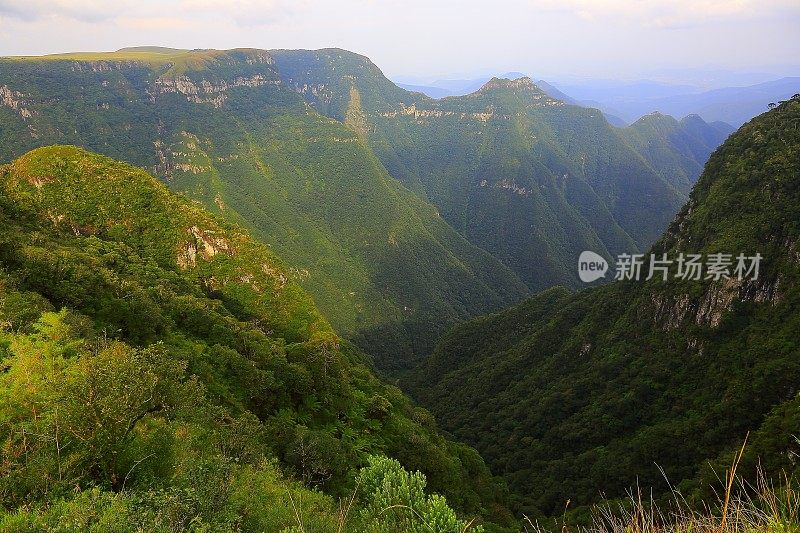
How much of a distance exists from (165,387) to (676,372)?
8428cm

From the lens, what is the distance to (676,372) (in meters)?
80.1

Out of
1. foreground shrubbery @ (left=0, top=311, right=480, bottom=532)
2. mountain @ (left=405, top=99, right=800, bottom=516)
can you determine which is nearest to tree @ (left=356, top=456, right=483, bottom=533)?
foreground shrubbery @ (left=0, top=311, right=480, bottom=532)

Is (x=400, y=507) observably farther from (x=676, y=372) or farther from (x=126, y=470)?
(x=676, y=372)

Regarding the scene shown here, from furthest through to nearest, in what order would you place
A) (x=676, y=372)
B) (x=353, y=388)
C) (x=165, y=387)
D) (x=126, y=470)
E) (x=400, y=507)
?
(x=676, y=372) < (x=353, y=388) < (x=165, y=387) < (x=126, y=470) < (x=400, y=507)

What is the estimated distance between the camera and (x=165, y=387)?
2150 cm

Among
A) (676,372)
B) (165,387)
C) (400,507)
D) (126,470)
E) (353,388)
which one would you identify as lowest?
(676,372)

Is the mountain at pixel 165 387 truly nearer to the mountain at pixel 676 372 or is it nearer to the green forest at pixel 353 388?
the green forest at pixel 353 388

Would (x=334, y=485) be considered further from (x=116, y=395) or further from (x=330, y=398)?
(x=116, y=395)

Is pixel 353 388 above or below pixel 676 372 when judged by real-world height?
above

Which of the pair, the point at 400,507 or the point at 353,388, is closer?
the point at 400,507

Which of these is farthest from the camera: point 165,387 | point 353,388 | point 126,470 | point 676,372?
point 676,372

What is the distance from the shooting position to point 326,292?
182875 mm

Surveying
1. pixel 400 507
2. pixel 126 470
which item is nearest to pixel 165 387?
pixel 126 470

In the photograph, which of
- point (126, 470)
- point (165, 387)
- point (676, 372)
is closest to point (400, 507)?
point (126, 470)
